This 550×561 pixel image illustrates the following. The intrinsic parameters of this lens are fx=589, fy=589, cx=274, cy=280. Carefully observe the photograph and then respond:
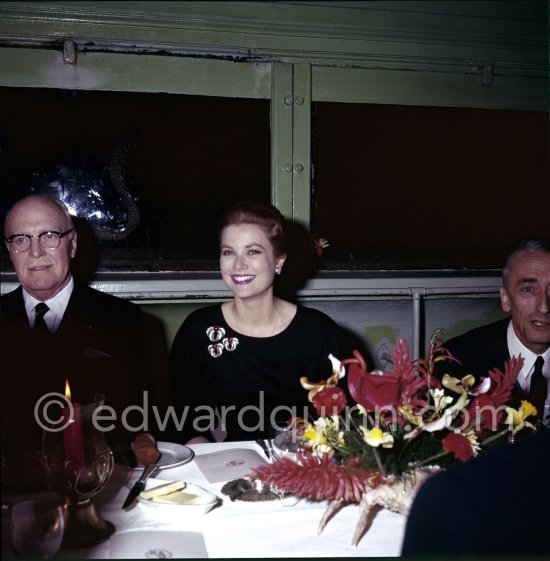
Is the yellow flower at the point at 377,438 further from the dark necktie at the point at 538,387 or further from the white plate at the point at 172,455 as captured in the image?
the dark necktie at the point at 538,387

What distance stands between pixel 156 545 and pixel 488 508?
2.09 ft

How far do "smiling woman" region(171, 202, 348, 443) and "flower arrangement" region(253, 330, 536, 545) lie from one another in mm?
1218

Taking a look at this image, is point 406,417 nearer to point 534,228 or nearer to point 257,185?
point 257,185

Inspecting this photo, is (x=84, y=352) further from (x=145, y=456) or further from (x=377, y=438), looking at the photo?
(x=377, y=438)

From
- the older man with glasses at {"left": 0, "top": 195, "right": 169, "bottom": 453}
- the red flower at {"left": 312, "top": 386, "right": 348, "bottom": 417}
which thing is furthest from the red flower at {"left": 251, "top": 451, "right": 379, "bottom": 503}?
the older man with glasses at {"left": 0, "top": 195, "right": 169, "bottom": 453}

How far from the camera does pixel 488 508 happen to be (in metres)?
0.76

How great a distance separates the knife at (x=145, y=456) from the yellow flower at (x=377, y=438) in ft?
1.73

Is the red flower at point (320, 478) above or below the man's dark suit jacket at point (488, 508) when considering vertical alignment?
below

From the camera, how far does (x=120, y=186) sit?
3.33 meters

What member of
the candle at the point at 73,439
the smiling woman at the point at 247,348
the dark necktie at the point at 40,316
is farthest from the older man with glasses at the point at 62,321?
the candle at the point at 73,439

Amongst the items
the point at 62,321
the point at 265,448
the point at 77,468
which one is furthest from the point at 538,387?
the point at 62,321

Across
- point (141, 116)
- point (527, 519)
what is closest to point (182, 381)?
point (141, 116)

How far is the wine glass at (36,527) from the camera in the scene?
0.88m

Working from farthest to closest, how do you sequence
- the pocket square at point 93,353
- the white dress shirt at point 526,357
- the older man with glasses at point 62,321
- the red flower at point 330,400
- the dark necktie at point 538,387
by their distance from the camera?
the pocket square at point 93,353 < the older man with glasses at point 62,321 < the white dress shirt at point 526,357 < the dark necktie at point 538,387 < the red flower at point 330,400
